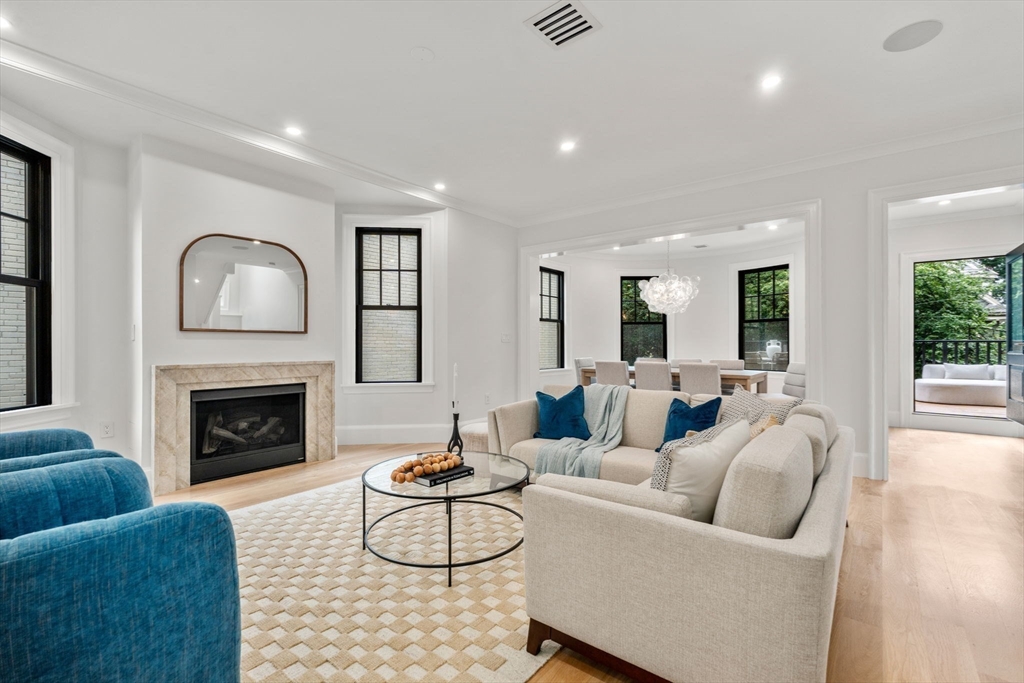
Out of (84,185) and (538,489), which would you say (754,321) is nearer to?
(538,489)

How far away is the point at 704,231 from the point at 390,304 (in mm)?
3331

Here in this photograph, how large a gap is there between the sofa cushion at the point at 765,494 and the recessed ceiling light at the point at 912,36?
2.39m

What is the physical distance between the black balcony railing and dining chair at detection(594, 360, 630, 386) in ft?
15.1

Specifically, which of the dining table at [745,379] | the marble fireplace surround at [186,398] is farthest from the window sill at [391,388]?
the dining table at [745,379]

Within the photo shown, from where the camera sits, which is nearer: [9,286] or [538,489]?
[538,489]

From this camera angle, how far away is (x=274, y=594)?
7.14 feet

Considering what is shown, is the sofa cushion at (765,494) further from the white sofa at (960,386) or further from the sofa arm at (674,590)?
the white sofa at (960,386)

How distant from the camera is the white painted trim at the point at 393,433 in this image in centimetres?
523

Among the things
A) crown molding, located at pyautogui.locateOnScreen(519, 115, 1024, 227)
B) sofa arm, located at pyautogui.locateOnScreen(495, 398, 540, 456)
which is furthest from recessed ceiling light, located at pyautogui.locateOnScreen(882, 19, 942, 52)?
sofa arm, located at pyautogui.locateOnScreen(495, 398, 540, 456)

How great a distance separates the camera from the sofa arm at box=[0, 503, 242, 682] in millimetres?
707

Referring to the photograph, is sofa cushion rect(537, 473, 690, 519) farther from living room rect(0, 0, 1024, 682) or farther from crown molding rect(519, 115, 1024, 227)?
crown molding rect(519, 115, 1024, 227)

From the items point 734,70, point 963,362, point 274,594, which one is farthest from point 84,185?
point 963,362

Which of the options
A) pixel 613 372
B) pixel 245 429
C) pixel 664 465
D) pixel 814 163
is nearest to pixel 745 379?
pixel 613 372

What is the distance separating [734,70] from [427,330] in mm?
3671
